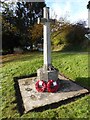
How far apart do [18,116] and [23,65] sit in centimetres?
555

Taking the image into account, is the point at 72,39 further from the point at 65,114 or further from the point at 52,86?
the point at 65,114

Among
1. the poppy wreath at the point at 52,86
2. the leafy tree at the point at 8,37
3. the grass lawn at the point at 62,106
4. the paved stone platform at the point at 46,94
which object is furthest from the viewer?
the leafy tree at the point at 8,37

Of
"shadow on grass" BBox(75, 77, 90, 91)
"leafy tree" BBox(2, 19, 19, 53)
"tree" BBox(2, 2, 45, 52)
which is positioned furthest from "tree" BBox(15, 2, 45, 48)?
"shadow on grass" BBox(75, 77, 90, 91)

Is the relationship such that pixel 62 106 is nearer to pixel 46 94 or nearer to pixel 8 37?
pixel 46 94

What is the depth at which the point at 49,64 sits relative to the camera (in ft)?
29.9

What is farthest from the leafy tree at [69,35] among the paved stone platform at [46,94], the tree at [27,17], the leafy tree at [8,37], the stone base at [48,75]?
the stone base at [48,75]

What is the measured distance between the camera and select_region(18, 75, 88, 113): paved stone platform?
24.7 ft

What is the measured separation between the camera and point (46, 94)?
27.0 ft

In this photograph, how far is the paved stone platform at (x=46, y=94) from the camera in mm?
7530

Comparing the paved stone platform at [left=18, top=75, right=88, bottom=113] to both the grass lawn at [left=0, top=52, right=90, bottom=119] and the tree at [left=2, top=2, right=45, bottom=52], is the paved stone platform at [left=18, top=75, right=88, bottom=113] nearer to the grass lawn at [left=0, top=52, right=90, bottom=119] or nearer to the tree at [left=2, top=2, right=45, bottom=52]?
the grass lawn at [left=0, top=52, right=90, bottom=119]

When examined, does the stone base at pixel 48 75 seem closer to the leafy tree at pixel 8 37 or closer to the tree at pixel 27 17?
the leafy tree at pixel 8 37

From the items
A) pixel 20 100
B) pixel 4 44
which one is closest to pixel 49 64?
pixel 20 100

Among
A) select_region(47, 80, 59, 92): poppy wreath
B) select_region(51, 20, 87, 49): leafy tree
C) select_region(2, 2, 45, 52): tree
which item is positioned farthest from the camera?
select_region(51, 20, 87, 49): leafy tree

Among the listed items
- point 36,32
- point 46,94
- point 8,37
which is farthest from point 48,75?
point 36,32
